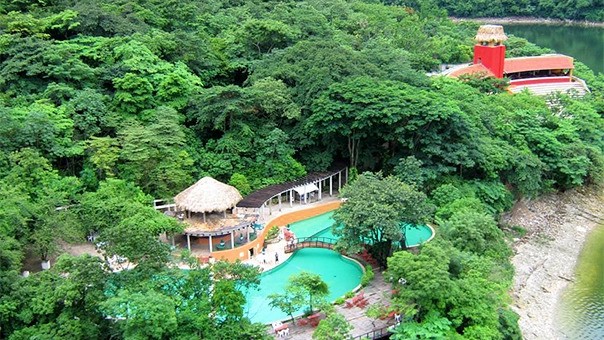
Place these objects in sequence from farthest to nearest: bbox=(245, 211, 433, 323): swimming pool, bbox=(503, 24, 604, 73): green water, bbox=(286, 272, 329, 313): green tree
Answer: bbox=(503, 24, 604, 73): green water < bbox=(245, 211, 433, 323): swimming pool < bbox=(286, 272, 329, 313): green tree

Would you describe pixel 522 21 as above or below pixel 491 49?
above

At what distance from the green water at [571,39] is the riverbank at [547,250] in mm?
33212

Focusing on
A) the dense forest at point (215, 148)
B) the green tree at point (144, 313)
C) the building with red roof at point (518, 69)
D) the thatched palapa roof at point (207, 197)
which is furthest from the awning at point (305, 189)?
the building with red roof at point (518, 69)

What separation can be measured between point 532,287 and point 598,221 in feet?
28.8

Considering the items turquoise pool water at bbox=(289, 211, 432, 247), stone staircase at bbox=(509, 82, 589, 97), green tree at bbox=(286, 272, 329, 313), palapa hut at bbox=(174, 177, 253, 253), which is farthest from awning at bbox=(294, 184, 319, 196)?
stone staircase at bbox=(509, 82, 589, 97)

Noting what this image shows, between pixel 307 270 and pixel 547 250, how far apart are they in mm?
12545

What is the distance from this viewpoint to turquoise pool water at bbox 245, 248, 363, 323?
22.9 m

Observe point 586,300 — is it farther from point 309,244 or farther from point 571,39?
point 571,39

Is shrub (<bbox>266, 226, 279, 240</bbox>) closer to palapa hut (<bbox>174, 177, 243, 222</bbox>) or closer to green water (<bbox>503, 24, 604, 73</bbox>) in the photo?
palapa hut (<bbox>174, 177, 243, 222</bbox>)

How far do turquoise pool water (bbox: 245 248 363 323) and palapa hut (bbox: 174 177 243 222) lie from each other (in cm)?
322

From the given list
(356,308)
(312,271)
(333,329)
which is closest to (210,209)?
(312,271)

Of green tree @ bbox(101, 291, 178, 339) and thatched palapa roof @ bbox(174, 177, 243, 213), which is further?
thatched palapa roof @ bbox(174, 177, 243, 213)

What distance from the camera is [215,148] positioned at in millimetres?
31094

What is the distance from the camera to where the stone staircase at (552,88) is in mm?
46781
